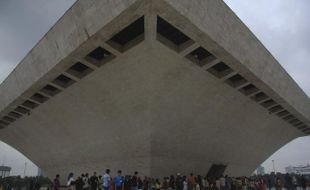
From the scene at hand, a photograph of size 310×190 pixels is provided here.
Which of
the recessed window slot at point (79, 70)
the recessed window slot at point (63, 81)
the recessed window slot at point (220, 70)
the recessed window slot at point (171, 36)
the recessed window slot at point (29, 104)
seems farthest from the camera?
the recessed window slot at point (29, 104)

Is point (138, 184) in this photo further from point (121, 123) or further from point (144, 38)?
point (144, 38)

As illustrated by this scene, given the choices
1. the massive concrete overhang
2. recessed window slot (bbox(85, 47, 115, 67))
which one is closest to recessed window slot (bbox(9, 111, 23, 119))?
the massive concrete overhang

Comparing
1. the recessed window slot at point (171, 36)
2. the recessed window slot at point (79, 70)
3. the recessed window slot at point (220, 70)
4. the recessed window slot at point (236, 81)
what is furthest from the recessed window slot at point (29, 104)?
the recessed window slot at point (236, 81)

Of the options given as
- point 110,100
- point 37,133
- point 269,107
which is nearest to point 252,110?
point 269,107

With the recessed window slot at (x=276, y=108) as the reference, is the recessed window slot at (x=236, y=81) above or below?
above

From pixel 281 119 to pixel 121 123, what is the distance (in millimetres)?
12266

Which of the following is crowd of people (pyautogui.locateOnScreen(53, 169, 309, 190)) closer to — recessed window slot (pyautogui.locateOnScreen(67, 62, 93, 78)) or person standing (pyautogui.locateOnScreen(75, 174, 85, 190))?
person standing (pyautogui.locateOnScreen(75, 174, 85, 190))

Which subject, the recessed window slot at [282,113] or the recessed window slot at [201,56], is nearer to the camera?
the recessed window slot at [201,56]

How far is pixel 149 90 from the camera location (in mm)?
12266

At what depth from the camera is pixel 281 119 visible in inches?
Result: 790

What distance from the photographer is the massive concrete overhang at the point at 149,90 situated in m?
10.1

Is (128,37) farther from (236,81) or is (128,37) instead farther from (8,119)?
(8,119)

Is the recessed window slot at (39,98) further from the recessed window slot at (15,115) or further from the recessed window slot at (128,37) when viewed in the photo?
the recessed window slot at (128,37)

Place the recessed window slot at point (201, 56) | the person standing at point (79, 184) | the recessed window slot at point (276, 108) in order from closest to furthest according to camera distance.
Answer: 1. the person standing at point (79, 184)
2. the recessed window slot at point (201, 56)
3. the recessed window slot at point (276, 108)
